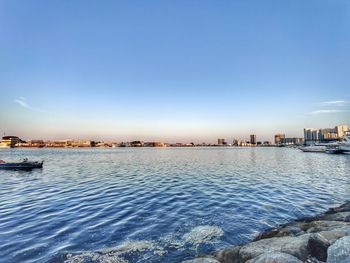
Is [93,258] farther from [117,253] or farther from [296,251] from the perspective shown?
[296,251]

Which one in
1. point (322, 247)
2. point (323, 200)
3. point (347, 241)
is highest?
point (347, 241)

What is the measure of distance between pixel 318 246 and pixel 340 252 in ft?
4.48

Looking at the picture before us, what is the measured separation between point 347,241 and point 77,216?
15.4 m

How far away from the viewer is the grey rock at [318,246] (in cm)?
789

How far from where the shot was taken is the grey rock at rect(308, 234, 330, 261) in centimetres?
789

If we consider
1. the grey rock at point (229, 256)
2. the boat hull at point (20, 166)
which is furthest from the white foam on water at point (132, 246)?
the boat hull at point (20, 166)

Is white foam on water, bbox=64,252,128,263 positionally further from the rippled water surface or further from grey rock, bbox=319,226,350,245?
grey rock, bbox=319,226,350,245

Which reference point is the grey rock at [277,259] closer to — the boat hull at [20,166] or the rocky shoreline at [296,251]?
the rocky shoreline at [296,251]

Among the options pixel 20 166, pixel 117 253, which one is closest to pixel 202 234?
pixel 117 253

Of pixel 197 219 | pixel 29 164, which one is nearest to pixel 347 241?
pixel 197 219

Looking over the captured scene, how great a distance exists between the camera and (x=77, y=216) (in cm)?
1614

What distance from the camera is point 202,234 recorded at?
12.7 meters

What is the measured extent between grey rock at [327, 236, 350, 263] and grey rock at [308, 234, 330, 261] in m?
0.79

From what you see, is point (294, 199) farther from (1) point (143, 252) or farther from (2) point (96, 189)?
(2) point (96, 189)
